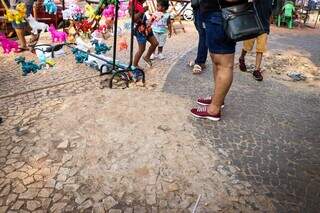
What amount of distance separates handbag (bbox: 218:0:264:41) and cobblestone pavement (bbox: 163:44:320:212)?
109cm

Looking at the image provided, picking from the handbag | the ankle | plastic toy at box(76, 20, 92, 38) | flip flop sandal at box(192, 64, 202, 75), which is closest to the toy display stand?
plastic toy at box(76, 20, 92, 38)

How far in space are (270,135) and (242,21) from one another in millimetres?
1316

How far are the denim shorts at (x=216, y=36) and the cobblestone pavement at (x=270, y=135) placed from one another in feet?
2.78

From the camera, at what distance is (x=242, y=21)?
10.2 ft

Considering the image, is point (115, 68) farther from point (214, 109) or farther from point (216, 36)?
point (216, 36)

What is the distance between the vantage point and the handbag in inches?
123

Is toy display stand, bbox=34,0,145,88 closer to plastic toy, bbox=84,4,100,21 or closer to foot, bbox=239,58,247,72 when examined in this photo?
plastic toy, bbox=84,4,100,21

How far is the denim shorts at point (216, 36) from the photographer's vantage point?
340cm

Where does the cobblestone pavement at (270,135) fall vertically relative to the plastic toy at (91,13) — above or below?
below

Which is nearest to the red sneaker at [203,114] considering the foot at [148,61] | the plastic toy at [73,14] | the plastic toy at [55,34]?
the foot at [148,61]

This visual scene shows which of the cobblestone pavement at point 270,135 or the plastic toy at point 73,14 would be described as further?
the plastic toy at point 73,14

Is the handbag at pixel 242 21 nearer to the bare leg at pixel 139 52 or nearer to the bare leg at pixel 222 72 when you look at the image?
the bare leg at pixel 222 72

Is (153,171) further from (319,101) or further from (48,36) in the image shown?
(48,36)

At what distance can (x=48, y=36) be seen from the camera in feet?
26.1
